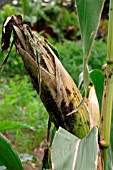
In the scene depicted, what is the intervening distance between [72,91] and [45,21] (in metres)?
6.32

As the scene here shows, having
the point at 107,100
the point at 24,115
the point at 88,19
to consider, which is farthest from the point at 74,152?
the point at 24,115

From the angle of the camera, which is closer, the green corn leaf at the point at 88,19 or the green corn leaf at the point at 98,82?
the green corn leaf at the point at 88,19

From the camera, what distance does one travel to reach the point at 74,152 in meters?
0.96

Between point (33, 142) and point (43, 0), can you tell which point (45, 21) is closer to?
point (43, 0)

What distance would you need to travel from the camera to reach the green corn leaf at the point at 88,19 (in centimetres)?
84

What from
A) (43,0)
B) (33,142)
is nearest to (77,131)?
(33,142)

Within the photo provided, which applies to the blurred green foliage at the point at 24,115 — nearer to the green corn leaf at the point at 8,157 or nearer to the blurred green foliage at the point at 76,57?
the blurred green foliage at the point at 76,57

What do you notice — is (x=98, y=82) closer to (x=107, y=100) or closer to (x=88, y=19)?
(x=107, y=100)

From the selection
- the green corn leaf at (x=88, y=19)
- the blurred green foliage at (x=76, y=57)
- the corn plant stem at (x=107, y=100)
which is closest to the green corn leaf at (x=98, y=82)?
the corn plant stem at (x=107, y=100)

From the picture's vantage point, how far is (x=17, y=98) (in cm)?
385

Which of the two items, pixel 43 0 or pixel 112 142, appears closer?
pixel 112 142

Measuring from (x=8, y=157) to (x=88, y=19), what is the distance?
534mm

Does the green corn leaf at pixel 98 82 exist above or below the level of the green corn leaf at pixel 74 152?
above

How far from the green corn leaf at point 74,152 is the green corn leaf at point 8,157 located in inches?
9.3
